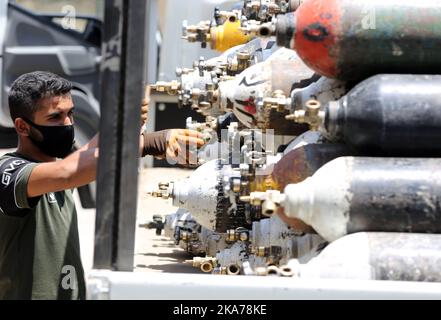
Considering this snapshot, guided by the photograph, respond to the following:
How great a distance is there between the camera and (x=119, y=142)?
2162 millimetres

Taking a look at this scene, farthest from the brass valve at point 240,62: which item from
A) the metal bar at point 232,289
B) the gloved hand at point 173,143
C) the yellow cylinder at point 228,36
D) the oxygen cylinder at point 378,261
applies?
the metal bar at point 232,289

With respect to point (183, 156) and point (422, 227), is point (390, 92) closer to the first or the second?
point (422, 227)

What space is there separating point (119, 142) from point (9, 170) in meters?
0.93

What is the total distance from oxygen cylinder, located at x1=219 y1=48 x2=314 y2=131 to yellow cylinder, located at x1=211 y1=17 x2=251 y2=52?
72cm

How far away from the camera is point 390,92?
2432mm

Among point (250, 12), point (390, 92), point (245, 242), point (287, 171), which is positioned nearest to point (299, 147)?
point (287, 171)

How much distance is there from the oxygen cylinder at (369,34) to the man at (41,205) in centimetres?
62

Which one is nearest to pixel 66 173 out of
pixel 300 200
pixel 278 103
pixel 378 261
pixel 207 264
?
pixel 278 103

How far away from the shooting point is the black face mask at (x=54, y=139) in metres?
3.07

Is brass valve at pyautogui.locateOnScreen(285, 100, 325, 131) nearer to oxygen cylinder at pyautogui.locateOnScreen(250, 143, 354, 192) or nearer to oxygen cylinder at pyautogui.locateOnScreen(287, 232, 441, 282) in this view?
oxygen cylinder at pyautogui.locateOnScreen(250, 143, 354, 192)

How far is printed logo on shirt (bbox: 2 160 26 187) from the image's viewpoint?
2980 millimetres

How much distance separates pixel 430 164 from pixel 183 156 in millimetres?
991

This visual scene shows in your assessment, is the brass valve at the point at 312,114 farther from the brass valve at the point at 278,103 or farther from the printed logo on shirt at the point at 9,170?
the printed logo on shirt at the point at 9,170

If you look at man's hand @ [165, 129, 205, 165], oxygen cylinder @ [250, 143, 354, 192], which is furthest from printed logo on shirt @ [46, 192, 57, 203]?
oxygen cylinder @ [250, 143, 354, 192]
